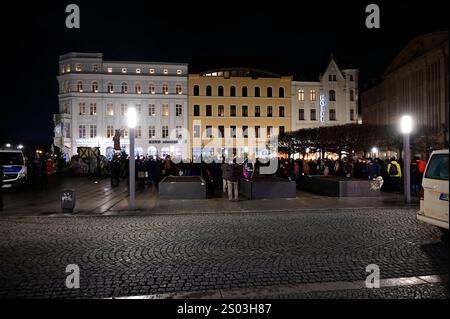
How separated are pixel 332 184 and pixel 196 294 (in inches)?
517

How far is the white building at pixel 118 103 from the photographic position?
202 feet

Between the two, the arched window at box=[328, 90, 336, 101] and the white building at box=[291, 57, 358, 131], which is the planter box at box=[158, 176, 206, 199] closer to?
the white building at box=[291, 57, 358, 131]

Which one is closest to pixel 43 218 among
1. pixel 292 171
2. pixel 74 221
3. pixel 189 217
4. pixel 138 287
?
pixel 74 221

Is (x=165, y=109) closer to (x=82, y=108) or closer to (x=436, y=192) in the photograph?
(x=82, y=108)

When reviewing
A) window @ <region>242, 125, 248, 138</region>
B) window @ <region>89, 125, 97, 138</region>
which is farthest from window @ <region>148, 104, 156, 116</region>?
window @ <region>242, 125, 248, 138</region>

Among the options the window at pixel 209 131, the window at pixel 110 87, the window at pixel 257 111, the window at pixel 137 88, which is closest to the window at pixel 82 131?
the window at pixel 110 87

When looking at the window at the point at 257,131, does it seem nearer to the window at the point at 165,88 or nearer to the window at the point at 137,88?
the window at the point at 165,88

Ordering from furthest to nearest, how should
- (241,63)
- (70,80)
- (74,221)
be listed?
(241,63) → (70,80) → (74,221)

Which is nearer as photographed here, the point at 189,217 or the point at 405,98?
the point at 189,217

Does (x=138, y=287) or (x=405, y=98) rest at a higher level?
(x=405, y=98)

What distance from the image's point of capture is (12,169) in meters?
19.9

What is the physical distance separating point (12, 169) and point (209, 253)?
16.1m

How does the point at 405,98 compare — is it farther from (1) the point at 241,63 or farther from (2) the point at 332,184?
(2) the point at 332,184
